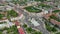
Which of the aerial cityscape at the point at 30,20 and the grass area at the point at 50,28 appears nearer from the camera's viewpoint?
the aerial cityscape at the point at 30,20

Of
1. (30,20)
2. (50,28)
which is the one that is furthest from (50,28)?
(30,20)

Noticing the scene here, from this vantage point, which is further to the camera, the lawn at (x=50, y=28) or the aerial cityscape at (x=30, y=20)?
the lawn at (x=50, y=28)

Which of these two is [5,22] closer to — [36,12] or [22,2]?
[36,12]

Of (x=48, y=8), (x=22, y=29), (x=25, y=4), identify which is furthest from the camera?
(x=25, y=4)

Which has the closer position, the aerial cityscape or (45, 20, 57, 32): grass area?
the aerial cityscape

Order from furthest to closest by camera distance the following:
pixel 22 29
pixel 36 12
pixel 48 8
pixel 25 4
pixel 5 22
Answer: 1. pixel 25 4
2. pixel 48 8
3. pixel 36 12
4. pixel 5 22
5. pixel 22 29

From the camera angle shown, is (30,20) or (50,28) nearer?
(50,28)

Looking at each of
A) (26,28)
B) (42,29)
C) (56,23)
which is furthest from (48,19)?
(26,28)

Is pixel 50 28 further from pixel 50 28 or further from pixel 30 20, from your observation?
pixel 30 20
